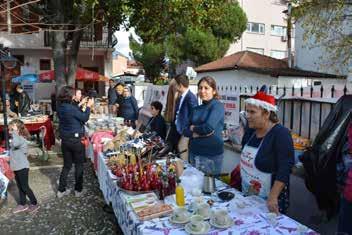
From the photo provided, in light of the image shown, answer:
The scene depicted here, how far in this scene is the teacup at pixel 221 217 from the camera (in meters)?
2.29

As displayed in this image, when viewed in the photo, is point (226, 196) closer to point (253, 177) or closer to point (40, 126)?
point (253, 177)

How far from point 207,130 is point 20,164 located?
287cm

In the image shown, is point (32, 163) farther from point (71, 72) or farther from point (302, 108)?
point (302, 108)

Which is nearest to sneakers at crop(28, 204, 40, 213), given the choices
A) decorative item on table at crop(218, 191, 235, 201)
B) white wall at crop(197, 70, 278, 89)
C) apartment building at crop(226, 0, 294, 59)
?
decorative item on table at crop(218, 191, 235, 201)

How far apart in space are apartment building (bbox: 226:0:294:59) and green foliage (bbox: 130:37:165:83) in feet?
24.8

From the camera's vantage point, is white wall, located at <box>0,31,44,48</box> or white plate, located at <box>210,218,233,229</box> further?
white wall, located at <box>0,31,44,48</box>

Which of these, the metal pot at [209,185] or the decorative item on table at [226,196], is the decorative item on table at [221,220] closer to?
the decorative item on table at [226,196]

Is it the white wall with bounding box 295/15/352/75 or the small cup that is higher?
the white wall with bounding box 295/15/352/75

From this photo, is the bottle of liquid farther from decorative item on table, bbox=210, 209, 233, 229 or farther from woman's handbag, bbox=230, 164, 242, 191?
woman's handbag, bbox=230, 164, 242, 191

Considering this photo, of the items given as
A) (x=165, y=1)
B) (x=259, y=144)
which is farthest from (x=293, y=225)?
(x=165, y=1)

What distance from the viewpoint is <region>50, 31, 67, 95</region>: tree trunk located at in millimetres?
11078

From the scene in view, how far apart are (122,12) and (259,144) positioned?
9225 millimetres

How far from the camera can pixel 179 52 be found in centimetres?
2659

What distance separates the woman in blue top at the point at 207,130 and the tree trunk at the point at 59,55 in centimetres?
816
